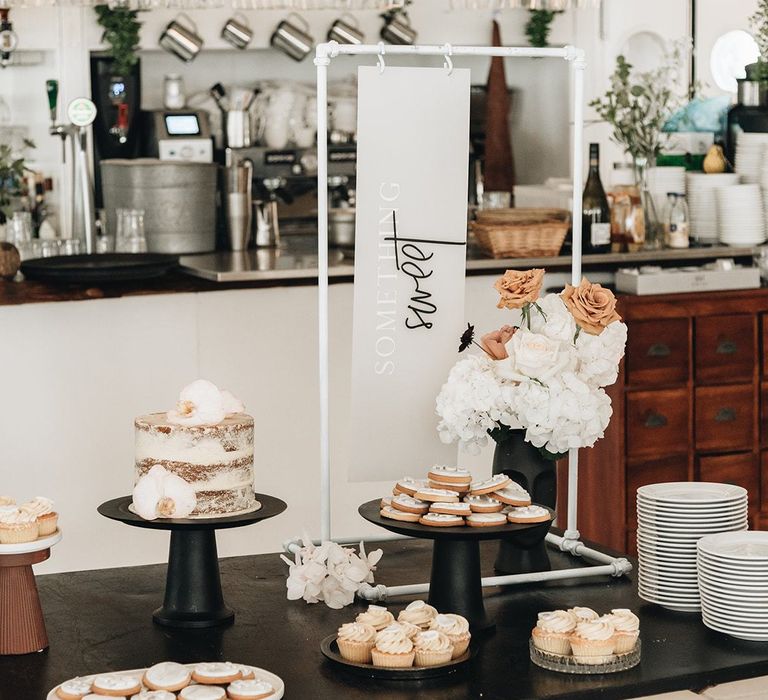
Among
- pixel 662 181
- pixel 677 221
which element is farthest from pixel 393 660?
pixel 662 181

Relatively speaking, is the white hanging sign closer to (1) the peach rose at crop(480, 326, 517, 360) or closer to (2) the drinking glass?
(1) the peach rose at crop(480, 326, 517, 360)

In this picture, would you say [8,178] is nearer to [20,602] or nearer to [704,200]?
[704,200]

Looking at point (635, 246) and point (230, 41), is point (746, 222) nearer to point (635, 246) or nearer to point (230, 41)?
point (635, 246)

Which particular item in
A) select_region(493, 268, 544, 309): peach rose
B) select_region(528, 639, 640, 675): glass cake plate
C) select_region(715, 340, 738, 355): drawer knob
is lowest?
select_region(528, 639, 640, 675): glass cake plate

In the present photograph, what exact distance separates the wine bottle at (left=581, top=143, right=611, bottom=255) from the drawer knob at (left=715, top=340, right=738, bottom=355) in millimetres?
537

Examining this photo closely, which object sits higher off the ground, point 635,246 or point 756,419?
point 635,246

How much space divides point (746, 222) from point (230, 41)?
2641mm

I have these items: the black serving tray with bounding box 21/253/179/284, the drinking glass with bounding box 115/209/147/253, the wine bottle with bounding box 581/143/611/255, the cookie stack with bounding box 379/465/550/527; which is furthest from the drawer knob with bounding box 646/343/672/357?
the cookie stack with bounding box 379/465/550/527

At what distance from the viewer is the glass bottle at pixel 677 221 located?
17.1ft

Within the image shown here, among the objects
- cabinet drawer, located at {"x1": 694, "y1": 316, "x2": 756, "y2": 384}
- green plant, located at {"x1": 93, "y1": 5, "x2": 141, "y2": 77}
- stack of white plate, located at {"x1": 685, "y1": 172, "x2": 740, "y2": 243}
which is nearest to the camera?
cabinet drawer, located at {"x1": 694, "y1": 316, "x2": 756, "y2": 384}

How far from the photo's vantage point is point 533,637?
202 cm

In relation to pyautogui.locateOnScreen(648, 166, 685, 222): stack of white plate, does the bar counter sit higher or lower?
lower

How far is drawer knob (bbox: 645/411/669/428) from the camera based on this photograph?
482 centimetres

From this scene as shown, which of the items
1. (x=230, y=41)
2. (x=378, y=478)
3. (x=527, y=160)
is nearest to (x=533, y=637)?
(x=378, y=478)
